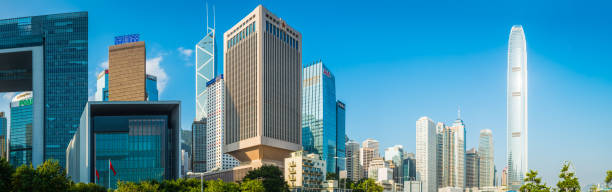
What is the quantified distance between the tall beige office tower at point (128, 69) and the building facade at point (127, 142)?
5679cm

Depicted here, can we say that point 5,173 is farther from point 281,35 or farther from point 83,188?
point 281,35

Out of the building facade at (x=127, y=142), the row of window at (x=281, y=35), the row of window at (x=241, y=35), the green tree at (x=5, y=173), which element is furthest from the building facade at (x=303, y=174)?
the green tree at (x=5, y=173)

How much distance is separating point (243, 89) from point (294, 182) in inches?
1698

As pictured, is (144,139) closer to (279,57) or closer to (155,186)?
(155,186)

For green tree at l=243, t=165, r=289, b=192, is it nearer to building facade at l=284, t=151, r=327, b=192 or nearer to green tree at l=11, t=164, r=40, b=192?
building facade at l=284, t=151, r=327, b=192

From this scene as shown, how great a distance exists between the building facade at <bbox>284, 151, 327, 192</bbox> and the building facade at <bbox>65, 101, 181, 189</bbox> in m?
31.1

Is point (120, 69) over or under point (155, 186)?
over

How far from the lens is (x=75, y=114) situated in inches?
5851

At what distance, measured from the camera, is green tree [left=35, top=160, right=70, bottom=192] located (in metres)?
62.0

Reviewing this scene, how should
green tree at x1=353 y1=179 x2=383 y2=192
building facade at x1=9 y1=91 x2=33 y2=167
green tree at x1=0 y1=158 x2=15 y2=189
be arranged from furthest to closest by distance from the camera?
building facade at x1=9 y1=91 x2=33 y2=167 → green tree at x1=353 y1=179 x2=383 y2=192 → green tree at x1=0 y1=158 x2=15 y2=189

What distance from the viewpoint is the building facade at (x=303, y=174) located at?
423 feet

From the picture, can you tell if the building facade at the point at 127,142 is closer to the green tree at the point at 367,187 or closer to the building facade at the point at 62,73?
the building facade at the point at 62,73

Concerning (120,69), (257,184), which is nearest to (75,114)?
(120,69)

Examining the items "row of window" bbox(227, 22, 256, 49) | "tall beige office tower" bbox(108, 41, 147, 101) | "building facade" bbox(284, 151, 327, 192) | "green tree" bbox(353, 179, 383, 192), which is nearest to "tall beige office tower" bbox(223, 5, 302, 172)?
"row of window" bbox(227, 22, 256, 49)
